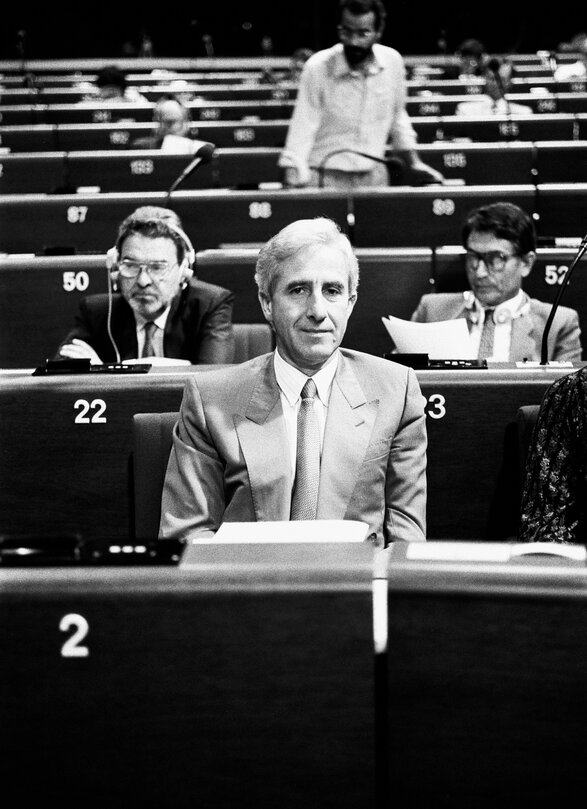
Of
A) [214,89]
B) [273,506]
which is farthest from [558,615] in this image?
[214,89]

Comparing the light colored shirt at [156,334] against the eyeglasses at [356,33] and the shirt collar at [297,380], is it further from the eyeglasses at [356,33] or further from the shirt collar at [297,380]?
the eyeglasses at [356,33]

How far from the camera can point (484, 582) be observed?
A: 804 mm

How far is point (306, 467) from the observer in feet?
5.60

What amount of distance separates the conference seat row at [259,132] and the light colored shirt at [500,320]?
338 centimetres

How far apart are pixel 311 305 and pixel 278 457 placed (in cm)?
25

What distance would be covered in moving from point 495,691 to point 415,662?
6 centimetres

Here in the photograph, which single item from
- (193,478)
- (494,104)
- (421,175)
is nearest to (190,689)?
(193,478)

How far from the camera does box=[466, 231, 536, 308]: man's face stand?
2922 millimetres

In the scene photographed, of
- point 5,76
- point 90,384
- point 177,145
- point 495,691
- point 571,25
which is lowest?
point 495,691

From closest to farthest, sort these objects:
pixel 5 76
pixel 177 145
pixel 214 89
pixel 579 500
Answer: pixel 579 500, pixel 177 145, pixel 214 89, pixel 5 76

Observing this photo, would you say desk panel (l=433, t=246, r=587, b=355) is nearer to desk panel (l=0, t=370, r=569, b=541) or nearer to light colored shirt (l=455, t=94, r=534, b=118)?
desk panel (l=0, t=370, r=569, b=541)

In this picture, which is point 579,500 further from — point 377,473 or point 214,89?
point 214,89

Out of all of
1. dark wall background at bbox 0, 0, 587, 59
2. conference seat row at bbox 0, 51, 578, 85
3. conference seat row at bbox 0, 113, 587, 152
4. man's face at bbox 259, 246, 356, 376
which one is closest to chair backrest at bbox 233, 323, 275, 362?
man's face at bbox 259, 246, 356, 376

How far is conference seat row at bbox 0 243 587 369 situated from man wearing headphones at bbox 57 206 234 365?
0.28 meters
